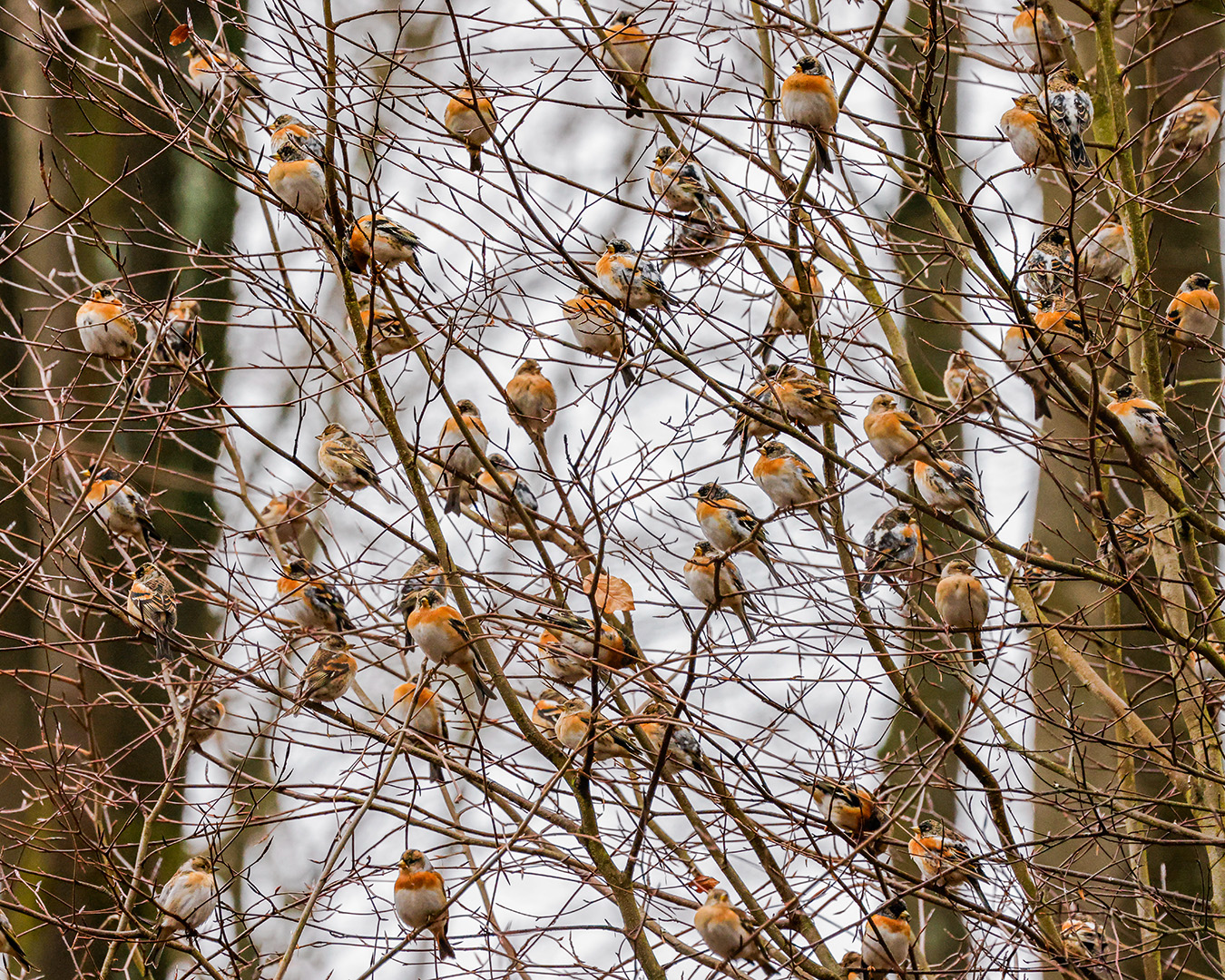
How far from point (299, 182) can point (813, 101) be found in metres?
1.92

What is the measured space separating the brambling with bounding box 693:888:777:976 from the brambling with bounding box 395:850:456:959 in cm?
90

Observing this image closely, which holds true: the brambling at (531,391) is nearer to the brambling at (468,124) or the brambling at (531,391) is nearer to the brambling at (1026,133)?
the brambling at (468,124)

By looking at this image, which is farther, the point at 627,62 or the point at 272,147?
the point at 627,62

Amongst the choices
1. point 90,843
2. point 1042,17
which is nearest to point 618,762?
point 90,843

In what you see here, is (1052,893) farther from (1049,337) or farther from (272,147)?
(272,147)

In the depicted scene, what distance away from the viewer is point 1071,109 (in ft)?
15.2

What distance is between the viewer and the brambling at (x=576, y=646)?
4023mm

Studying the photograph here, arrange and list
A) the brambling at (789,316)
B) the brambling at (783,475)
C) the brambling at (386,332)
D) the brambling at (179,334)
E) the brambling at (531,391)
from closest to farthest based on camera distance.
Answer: the brambling at (179,334), the brambling at (386,332), the brambling at (789,316), the brambling at (783,475), the brambling at (531,391)

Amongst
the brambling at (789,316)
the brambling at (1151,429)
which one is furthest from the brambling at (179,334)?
the brambling at (1151,429)

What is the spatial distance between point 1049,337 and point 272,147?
122 inches

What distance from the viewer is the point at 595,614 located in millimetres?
3691

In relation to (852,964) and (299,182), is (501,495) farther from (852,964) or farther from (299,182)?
(852,964)

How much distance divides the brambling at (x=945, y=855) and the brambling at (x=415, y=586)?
1863 mm

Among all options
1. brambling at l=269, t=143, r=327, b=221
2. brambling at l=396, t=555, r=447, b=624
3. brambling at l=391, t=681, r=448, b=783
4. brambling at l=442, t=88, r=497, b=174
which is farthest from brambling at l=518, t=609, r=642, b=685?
brambling at l=442, t=88, r=497, b=174
